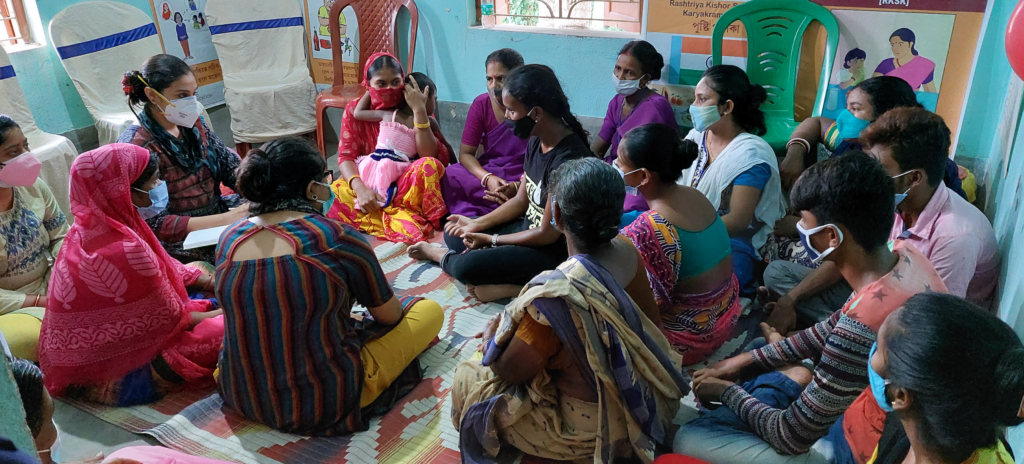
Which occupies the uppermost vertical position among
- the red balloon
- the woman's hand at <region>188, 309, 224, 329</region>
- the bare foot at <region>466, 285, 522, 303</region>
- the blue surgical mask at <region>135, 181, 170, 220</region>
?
the red balloon

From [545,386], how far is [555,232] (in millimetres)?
1145

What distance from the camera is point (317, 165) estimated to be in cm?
246

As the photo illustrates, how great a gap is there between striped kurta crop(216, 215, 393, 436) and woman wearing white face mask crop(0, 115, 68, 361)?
0.96 metres

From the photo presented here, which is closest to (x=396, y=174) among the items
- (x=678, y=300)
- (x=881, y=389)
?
(x=678, y=300)

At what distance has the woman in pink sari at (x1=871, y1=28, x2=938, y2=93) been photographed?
3.96 meters

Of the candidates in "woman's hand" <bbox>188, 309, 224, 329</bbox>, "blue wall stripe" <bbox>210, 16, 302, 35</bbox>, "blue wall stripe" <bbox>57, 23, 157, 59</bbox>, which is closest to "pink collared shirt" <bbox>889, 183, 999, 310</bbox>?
"woman's hand" <bbox>188, 309, 224, 329</bbox>

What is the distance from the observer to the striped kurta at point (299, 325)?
2.30 metres

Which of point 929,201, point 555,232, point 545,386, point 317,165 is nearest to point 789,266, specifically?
point 929,201

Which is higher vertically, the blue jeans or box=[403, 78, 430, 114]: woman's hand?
box=[403, 78, 430, 114]: woman's hand

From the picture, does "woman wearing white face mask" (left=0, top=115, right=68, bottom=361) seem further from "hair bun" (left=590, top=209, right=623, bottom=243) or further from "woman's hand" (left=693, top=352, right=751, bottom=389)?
"woman's hand" (left=693, top=352, right=751, bottom=389)

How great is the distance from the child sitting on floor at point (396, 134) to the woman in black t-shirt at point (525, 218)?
0.71 meters

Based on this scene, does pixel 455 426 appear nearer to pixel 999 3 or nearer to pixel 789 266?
pixel 789 266

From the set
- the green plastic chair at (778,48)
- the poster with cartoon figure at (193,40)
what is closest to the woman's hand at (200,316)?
the green plastic chair at (778,48)

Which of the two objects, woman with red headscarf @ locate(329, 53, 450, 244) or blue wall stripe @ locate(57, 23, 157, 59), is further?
blue wall stripe @ locate(57, 23, 157, 59)
